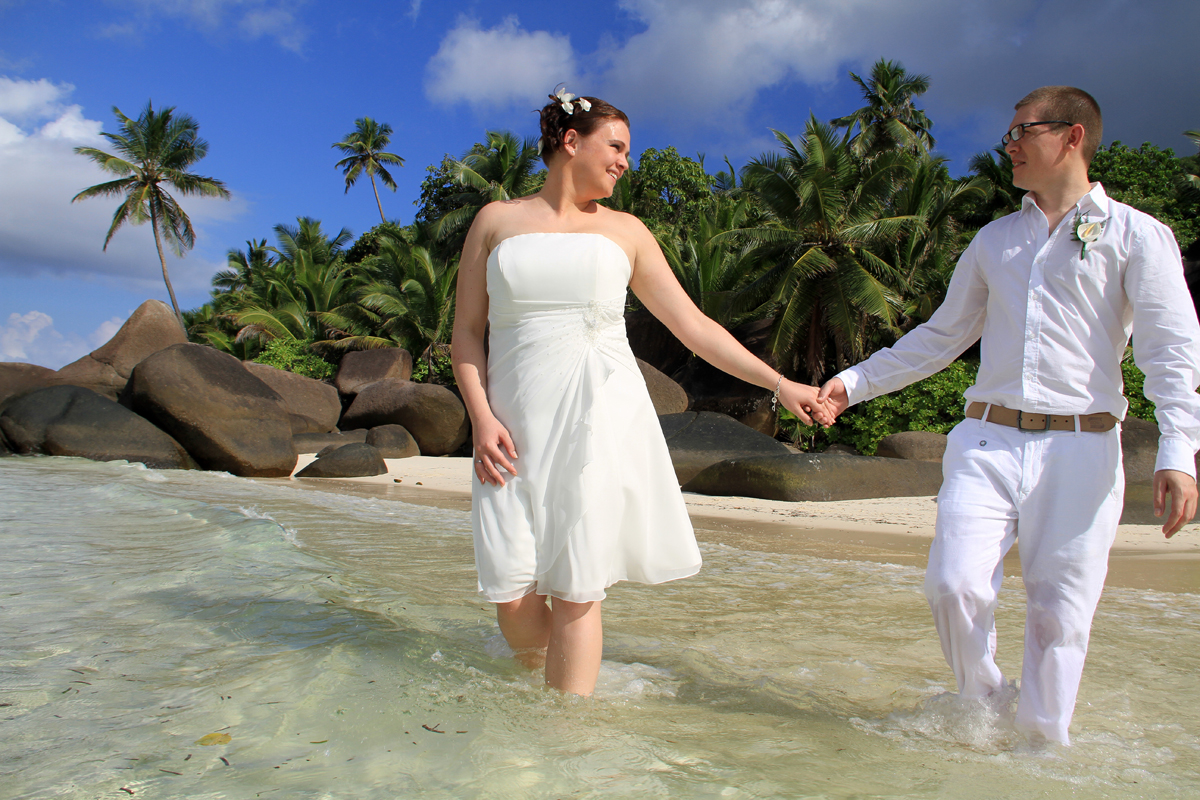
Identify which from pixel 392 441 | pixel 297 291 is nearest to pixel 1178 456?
pixel 392 441

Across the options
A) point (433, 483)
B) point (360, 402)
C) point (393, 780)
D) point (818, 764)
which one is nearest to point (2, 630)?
point (393, 780)

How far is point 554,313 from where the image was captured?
244 cm

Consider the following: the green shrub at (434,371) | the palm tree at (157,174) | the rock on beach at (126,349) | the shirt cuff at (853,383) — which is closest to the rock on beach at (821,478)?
the shirt cuff at (853,383)

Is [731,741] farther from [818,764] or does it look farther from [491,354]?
[491,354]

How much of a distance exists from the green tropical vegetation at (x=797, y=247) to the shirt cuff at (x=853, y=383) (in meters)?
17.5

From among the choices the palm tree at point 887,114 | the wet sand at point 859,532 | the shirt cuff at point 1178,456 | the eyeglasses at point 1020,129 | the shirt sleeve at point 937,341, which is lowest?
the wet sand at point 859,532

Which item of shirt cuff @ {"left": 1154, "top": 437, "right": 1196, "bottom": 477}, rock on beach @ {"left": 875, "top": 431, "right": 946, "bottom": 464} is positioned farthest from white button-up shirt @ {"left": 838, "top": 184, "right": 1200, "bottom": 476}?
rock on beach @ {"left": 875, "top": 431, "right": 946, "bottom": 464}

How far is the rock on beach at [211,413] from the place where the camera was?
12.9 m

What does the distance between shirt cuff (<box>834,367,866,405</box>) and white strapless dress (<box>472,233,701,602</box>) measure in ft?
2.42

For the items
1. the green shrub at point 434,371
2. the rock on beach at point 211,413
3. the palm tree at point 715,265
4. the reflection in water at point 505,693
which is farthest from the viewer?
the green shrub at point 434,371

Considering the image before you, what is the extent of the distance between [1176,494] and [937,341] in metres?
0.80

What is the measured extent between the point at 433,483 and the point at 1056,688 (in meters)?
11.4

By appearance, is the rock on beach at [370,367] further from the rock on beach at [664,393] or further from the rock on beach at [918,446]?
the rock on beach at [918,446]

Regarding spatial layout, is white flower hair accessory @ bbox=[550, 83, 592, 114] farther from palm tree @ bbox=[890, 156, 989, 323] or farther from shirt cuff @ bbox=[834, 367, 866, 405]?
palm tree @ bbox=[890, 156, 989, 323]
